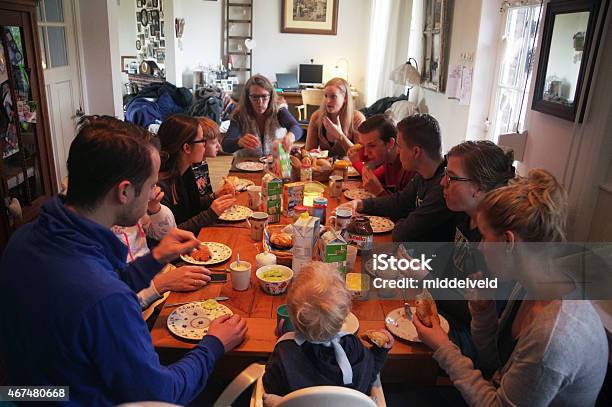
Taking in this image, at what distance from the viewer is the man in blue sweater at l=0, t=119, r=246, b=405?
3.07 ft

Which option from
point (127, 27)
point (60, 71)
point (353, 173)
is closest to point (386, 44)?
point (127, 27)

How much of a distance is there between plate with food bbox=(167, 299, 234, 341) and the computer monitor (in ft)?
20.9

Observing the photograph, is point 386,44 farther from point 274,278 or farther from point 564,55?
point 274,278

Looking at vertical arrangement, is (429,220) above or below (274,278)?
above

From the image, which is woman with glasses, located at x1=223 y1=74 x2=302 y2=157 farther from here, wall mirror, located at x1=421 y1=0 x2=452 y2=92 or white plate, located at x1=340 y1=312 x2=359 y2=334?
white plate, located at x1=340 y1=312 x2=359 y2=334

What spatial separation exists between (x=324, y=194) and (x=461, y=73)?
1.75 metres

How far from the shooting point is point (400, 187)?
2.78 m

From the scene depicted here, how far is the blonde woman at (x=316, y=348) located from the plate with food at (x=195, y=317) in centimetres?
29

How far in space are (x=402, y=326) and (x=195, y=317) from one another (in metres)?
0.65

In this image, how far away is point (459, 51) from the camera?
145 inches

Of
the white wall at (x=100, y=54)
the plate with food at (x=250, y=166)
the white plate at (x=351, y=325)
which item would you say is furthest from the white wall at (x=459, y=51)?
the white wall at (x=100, y=54)

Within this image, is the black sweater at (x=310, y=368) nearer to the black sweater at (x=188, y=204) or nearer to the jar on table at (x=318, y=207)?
the jar on table at (x=318, y=207)

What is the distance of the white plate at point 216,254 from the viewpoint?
1.78m

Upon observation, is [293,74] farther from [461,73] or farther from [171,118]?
[171,118]
